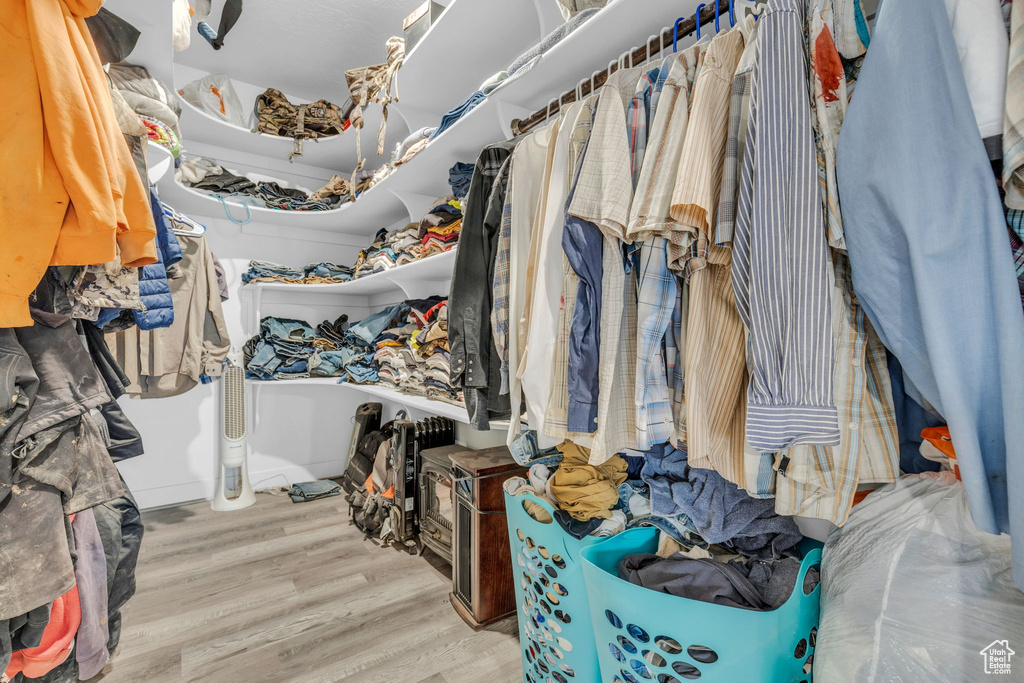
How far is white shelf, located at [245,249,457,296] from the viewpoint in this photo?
183 cm

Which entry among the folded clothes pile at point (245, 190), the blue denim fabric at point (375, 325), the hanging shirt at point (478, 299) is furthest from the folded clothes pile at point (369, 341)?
the hanging shirt at point (478, 299)

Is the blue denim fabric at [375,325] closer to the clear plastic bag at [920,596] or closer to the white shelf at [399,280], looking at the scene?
the white shelf at [399,280]

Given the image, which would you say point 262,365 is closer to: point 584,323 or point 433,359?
point 433,359

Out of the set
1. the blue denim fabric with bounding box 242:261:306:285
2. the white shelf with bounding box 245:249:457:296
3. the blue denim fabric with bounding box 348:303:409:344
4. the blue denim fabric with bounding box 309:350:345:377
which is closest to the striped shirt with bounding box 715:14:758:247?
the white shelf with bounding box 245:249:457:296

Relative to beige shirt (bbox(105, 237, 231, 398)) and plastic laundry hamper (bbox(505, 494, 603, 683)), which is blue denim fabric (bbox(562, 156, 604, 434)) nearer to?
plastic laundry hamper (bbox(505, 494, 603, 683))

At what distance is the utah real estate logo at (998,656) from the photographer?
531mm

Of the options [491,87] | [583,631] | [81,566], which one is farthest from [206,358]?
[583,631]

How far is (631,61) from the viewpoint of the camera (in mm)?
1041

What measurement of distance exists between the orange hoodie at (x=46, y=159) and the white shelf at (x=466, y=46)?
3.05ft

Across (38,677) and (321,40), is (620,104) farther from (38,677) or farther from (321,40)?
(321,40)

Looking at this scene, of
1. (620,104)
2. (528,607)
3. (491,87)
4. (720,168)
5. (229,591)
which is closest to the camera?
(720,168)

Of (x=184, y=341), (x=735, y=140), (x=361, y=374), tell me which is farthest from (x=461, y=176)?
(x=184, y=341)

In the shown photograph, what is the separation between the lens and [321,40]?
2379 mm

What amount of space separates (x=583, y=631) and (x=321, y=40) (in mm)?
2895
